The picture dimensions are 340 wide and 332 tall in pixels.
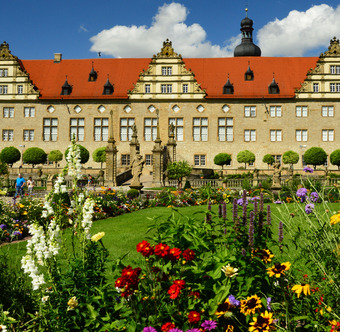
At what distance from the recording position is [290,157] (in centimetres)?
3653

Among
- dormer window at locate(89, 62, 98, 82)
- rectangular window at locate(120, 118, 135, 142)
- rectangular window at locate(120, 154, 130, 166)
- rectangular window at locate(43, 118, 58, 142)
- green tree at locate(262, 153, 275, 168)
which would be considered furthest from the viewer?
dormer window at locate(89, 62, 98, 82)

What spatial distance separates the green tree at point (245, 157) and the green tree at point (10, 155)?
22.2 m

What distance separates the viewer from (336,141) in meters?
38.2

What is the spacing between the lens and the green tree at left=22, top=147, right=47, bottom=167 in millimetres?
37031

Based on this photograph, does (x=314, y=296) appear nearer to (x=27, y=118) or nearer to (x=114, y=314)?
(x=114, y=314)

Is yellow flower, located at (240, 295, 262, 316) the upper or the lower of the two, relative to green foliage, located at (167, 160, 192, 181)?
lower

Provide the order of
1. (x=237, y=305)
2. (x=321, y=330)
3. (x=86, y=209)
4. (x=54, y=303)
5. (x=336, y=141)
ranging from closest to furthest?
(x=237, y=305) < (x=321, y=330) < (x=54, y=303) < (x=86, y=209) < (x=336, y=141)

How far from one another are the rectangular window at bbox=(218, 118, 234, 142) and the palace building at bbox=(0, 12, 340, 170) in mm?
105

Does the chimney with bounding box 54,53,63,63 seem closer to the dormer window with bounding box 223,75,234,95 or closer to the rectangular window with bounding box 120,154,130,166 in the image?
the rectangular window with bounding box 120,154,130,166

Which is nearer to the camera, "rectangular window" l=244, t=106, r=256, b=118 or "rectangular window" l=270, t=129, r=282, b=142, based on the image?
"rectangular window" l=270, t=129, r=282, b=142

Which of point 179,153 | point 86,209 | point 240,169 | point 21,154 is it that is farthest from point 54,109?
point 86,209

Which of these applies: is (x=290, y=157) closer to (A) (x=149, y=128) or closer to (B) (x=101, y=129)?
(A) (x=149, y=128)

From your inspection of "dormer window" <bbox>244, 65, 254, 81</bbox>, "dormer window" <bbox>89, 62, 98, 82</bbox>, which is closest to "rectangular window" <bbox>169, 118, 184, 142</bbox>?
"dormer window" <bbox>244, 65, 254, 81</bbox>

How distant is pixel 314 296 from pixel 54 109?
40963 millimetres
